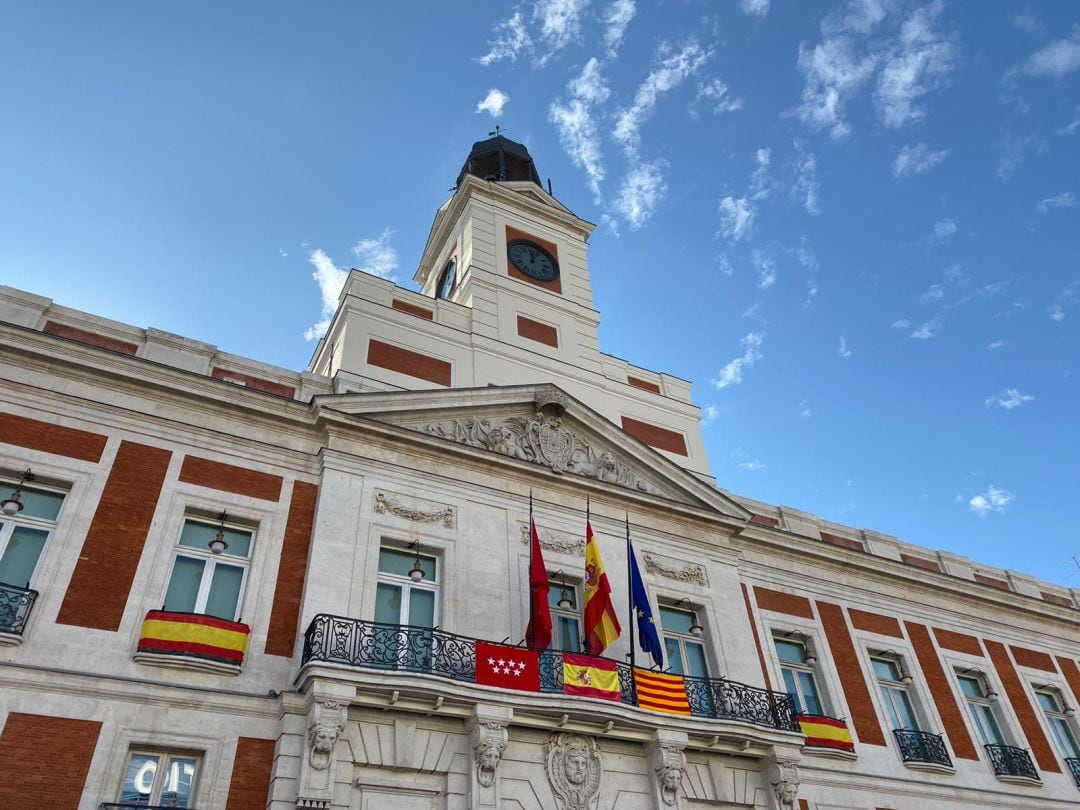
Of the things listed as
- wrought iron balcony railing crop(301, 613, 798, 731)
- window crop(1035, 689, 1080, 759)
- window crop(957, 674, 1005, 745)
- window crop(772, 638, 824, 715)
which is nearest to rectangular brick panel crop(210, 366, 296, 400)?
wrought iron balcony railing crop(301, 613, 798, 731)

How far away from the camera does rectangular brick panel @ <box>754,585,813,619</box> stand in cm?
1866

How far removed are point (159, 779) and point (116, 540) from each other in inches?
140

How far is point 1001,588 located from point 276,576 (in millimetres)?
19025

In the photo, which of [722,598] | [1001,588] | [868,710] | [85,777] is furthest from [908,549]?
[85,777]

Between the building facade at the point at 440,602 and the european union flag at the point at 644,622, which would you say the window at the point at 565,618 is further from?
the european union flag at the point at 644,622

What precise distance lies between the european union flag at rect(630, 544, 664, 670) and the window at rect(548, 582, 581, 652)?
1128mm

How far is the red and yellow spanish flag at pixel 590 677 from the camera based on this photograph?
13633 millimetres

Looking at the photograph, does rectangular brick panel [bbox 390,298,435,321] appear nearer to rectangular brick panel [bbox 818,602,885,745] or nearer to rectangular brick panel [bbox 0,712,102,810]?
rectangular brick panel [bbox 0,712,102,810]

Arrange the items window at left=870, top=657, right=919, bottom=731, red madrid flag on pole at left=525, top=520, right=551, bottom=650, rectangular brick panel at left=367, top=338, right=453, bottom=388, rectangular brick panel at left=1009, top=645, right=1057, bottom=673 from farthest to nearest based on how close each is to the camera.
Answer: rectangular brick panel at left=1009, top=645, right=1057, bottom=673 → window at left=870, top=657, right=919, bottom=731 → rectangular brick panel at left=367, top=338, right=453, bottom=388 → red madrid flag on pole at left=525, top=520, right=551, bottom=650

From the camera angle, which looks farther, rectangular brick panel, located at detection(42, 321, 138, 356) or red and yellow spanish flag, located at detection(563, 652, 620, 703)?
rectangular brick panel, located at detection(42, 321, 138, 356)

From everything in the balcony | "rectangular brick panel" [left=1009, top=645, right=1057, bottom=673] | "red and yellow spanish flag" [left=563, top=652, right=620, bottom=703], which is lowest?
"red and yellow spanish flag" [left=563, top=652, right=620, bottom=703]

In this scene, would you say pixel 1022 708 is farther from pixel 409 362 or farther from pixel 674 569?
pixel 409 362

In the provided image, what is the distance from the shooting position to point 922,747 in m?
17.8

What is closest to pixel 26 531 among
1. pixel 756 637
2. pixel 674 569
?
pixel 674 569
